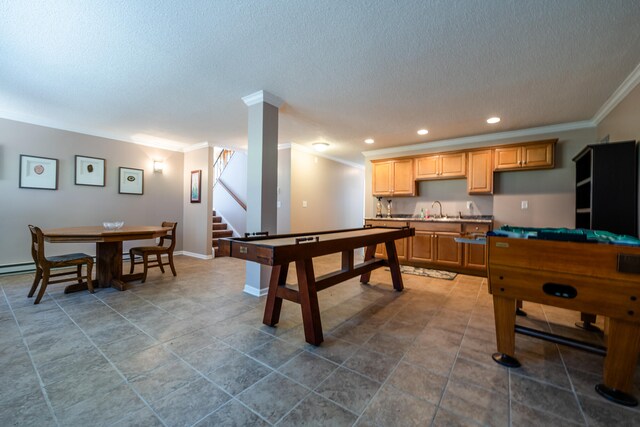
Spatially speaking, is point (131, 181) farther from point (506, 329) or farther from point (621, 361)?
point (621, 361)

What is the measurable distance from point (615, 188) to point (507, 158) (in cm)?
167

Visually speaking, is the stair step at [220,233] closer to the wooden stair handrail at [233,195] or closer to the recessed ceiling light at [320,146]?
the wooden stair handrail at [233,195]

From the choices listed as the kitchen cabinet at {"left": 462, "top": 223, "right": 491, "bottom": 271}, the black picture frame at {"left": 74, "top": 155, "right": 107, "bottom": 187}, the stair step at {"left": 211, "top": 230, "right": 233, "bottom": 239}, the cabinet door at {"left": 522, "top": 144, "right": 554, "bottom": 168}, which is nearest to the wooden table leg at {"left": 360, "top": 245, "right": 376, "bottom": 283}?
the kitchen cabinet at {"left": 462, "top": 223, "right": 491, "bottom": 271}

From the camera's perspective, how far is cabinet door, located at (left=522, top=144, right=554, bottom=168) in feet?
12.9

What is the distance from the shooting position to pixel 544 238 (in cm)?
167

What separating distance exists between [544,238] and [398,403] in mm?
1339

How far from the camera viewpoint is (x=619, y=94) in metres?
2.87

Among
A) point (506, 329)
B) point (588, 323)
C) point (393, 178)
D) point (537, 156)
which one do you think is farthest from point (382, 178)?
point (506, 329)

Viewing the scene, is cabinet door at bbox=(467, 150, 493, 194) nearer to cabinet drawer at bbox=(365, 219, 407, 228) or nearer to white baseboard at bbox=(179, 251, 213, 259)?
cabinet drawer at bbox=(365, 219, 407, 228)

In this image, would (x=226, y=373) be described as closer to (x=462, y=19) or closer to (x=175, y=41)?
(x=175, y=41)

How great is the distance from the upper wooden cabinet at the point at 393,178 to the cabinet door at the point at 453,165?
554 mm

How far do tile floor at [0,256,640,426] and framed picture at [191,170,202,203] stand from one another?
118 inches

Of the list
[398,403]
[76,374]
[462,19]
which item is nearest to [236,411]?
[398,403]

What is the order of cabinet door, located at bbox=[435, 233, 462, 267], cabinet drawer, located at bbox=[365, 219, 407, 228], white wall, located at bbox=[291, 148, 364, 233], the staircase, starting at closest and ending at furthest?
cabinet door, located at bbox=[435, 233, 462, 267] < cabinet drawer, located at bbox=[365, 219, 407, 228] < white wall, located at bbox=[291, 148, 364, 233] < the staircase
